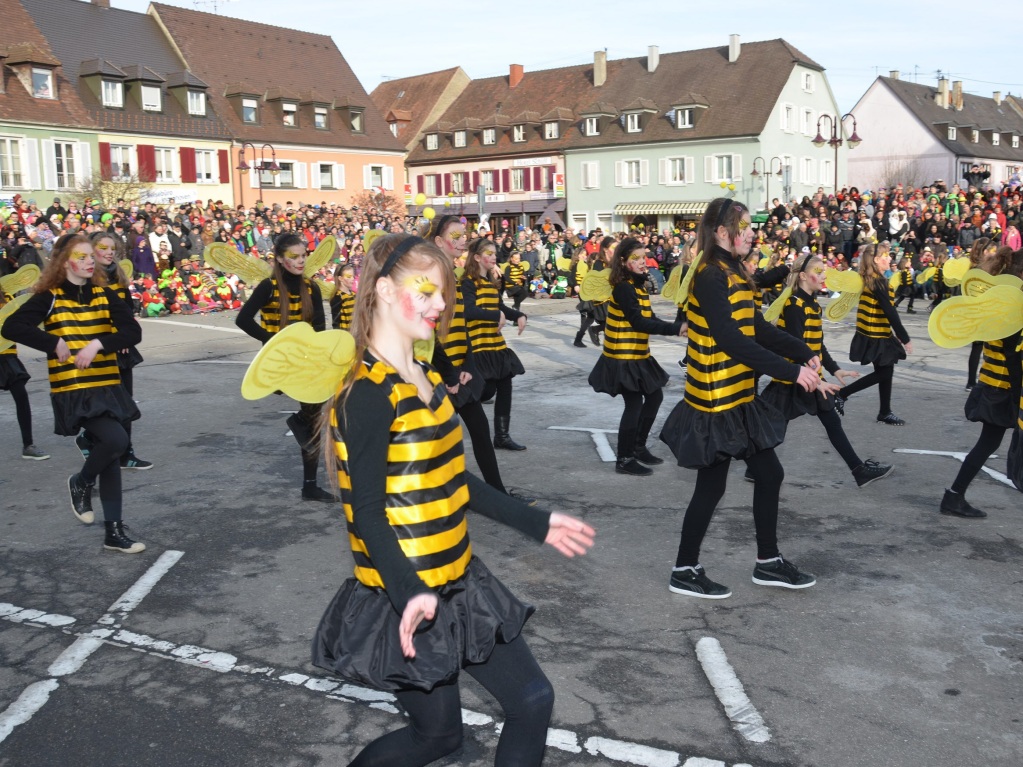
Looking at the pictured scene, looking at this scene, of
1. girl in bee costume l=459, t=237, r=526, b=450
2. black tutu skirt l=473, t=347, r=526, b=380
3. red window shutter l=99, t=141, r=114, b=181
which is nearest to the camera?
girl in bee costume l=459, t=237, r=526, b=450

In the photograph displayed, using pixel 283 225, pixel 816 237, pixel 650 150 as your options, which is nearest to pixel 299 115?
pixel 650 150

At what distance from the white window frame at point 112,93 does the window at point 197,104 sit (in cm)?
333

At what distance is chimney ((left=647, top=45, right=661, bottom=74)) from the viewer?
57.8m

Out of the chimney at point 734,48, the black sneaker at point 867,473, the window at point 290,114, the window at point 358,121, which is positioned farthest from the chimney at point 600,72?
the black sneaker at point 867,473

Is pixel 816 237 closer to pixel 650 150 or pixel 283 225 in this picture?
pixel 283 225

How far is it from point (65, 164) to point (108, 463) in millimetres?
40065

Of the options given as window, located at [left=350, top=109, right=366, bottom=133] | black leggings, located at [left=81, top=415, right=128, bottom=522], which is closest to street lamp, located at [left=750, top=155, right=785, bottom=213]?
window, located at [left=350, top=109, right=366, bottom=133]

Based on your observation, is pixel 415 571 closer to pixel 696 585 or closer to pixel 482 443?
pixel 696 585

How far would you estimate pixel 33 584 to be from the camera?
545 centimetres

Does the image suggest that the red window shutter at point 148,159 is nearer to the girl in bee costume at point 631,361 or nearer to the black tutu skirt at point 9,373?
the black tutu skirt at point 9,373

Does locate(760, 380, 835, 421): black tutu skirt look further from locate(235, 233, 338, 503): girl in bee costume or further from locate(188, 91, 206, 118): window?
locate(188, 91, 206, 118): window

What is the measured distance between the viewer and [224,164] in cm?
4828

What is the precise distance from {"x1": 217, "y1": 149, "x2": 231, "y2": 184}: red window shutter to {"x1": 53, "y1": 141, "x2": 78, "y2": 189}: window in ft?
25.2

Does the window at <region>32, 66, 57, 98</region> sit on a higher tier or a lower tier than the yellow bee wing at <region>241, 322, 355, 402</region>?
higher
